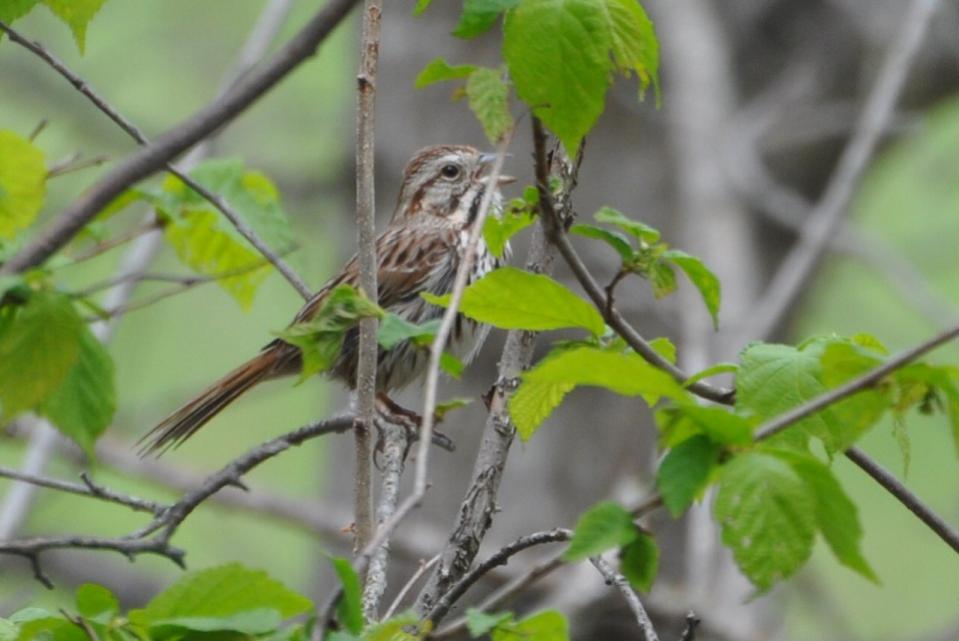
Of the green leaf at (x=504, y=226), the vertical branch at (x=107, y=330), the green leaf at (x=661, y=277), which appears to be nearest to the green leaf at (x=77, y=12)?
the green leaf at (x=504, y=226)

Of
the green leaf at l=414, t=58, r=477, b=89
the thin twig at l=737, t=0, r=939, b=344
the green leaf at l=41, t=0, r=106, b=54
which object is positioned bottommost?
the green leaf at l=414, t=58, r=477, b=89

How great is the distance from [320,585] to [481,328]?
364 cm

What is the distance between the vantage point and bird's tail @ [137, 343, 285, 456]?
4.03 metres

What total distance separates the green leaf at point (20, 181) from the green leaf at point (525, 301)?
846mm

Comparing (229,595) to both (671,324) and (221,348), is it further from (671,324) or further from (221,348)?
(221,348)

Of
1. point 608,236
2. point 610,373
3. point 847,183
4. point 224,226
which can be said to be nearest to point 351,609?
point 610,373

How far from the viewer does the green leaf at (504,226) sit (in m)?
1.97

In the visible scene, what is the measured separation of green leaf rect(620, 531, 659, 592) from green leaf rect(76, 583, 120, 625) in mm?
559

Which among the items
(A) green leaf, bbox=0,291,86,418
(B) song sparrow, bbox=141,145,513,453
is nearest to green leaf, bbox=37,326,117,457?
(A) green leaf, bbox=0,291,86,418

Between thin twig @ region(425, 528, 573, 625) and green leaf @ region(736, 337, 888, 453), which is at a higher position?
green leaf @ region(736, 337, 888, 453)

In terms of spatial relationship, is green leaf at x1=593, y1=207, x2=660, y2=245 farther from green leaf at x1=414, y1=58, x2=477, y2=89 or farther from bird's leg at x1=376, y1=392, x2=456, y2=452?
bird's leg at x1=376, y1=392, x2=456, y2=452

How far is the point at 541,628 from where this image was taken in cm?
165

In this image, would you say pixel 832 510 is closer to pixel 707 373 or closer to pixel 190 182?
pixel 707 373

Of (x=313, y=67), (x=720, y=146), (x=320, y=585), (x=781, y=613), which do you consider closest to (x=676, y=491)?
(x=781, y=613)
